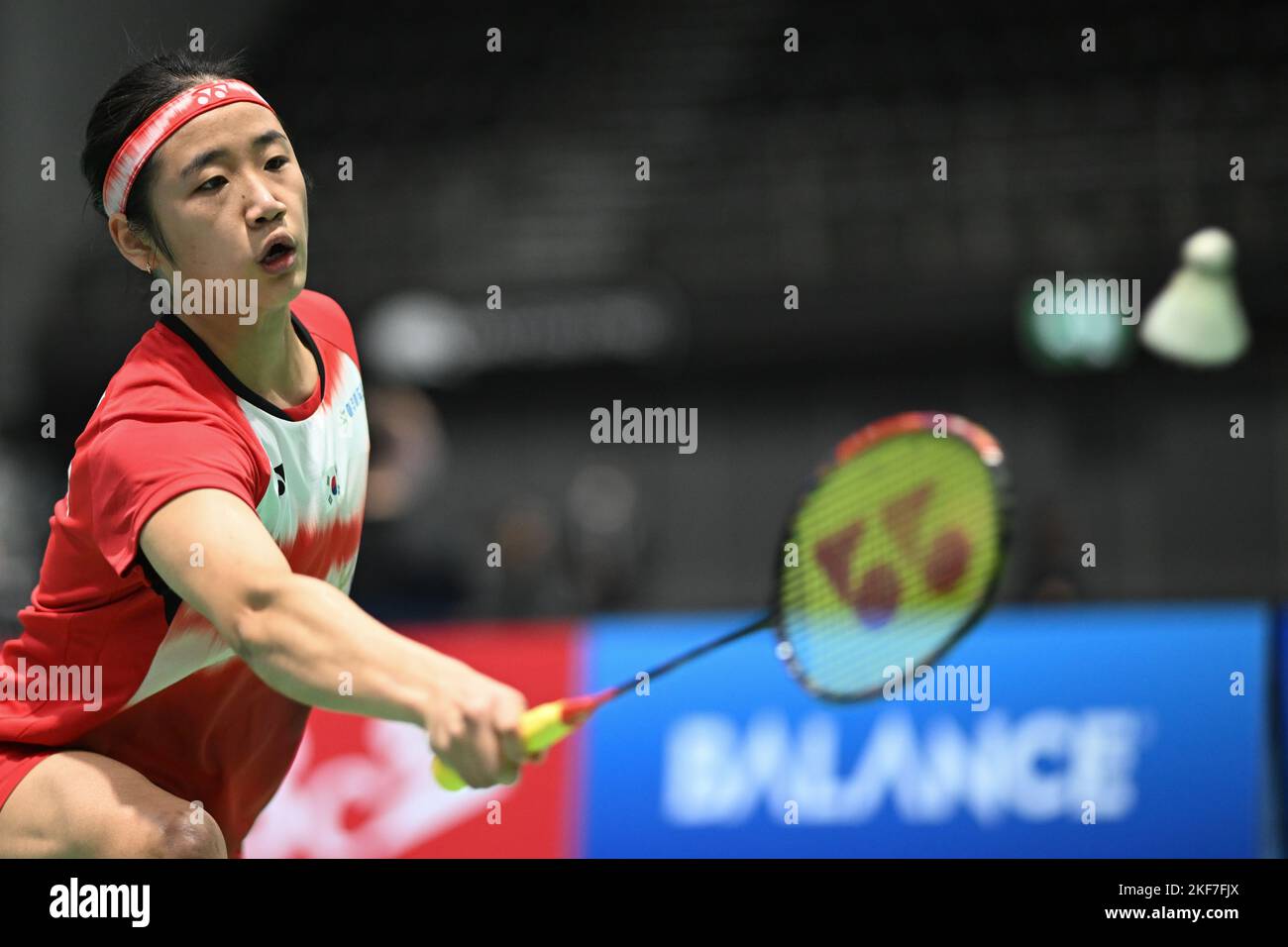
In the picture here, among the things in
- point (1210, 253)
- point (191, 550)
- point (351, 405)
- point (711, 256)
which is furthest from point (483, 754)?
point (711, 256)

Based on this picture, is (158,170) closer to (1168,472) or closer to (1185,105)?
(1168,472)

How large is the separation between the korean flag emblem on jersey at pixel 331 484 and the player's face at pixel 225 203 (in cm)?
30

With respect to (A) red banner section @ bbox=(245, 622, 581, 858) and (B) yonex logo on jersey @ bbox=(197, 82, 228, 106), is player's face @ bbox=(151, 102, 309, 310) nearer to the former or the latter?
(B) yonex logo on jersey @ bbox=(197, 82, 228, 106)

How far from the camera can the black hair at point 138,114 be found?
273cm

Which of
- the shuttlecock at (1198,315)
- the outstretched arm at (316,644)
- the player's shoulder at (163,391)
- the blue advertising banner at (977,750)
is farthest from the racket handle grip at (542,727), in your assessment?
the blue advertising banner at (977,750)

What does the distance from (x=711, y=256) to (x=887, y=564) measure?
744 cm

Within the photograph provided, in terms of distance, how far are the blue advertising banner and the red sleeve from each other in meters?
3.27

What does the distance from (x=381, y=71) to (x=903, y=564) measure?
30.2 feet

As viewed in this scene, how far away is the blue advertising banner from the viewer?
5379mm

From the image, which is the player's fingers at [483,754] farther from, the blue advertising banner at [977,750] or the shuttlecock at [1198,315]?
the blue advertising banner at [977,750]

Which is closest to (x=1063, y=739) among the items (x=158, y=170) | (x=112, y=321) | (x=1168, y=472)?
(x=158, y=170)

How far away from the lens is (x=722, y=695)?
18.8ft

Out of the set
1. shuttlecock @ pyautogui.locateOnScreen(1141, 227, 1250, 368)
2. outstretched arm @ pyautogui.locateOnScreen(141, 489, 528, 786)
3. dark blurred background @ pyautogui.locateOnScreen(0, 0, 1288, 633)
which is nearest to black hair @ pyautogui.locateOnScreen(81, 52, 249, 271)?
outstretched arm @ pyautogui.locateOnScreen(141, 489, 528, 786)

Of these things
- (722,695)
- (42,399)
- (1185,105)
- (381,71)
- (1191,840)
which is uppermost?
(381,71)
